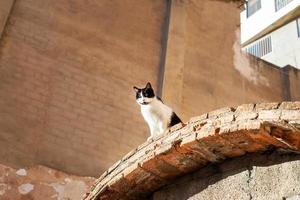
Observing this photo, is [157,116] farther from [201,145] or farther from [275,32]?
[275,32]

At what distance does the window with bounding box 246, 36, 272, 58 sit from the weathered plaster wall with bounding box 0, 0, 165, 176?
7.41 meters

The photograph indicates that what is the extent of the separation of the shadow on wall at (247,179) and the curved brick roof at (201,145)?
0.07 meters

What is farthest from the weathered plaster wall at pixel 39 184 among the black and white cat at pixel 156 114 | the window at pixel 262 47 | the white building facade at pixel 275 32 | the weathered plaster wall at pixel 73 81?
the window at pixel 262 47

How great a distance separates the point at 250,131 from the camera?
325 cm

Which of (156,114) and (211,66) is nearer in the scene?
(156,114)

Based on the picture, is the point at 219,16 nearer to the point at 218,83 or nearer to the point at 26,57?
the point at 218,83

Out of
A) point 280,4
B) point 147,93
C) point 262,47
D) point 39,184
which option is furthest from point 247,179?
point 280,4

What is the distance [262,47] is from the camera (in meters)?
17.3

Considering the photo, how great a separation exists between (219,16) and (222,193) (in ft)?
30.8

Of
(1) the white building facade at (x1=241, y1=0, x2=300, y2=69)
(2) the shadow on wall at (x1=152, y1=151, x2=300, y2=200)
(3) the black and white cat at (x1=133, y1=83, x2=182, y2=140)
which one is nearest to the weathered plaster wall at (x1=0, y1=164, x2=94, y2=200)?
(3) the black and white cat at (x1=133, y1=83, x2=182, y2=140)

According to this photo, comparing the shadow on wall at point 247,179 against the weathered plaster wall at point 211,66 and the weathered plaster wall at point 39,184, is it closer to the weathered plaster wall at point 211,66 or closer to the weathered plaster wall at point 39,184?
the weathered plaster wall at point 39,184

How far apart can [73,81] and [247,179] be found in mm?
6187

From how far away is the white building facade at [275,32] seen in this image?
1595 cm

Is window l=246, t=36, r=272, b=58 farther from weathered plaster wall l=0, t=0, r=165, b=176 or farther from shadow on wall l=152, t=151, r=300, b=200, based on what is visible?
shadow on wall l=152, t=151, r=300, b=200
